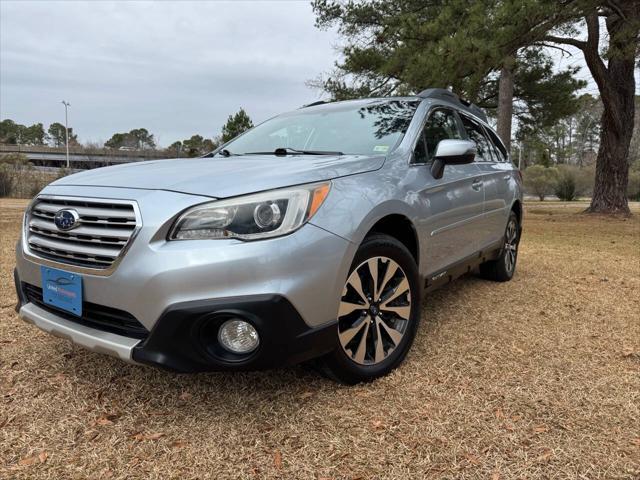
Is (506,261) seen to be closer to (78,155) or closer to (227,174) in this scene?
(227,174)

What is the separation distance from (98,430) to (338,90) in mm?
14595

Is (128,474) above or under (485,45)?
under

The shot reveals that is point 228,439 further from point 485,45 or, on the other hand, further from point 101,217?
point 485,45

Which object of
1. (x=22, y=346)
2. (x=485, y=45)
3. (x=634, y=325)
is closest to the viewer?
(x=22, y=346)

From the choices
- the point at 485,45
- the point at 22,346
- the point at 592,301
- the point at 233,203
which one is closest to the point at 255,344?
the point at 233,203

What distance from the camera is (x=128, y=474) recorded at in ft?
5.97

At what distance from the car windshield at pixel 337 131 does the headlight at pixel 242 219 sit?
978mm

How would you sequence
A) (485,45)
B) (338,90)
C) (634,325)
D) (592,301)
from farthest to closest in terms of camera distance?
(338,90)
(485,45)
(592,301)
(634,325)

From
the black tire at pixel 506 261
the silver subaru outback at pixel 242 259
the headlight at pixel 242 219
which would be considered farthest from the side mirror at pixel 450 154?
the black tire at pixel 506 261

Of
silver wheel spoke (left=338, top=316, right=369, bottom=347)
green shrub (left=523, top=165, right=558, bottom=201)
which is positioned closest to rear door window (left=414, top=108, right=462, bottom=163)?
silver wheel spoke (left=338, top=316, right=369, bottom=347)

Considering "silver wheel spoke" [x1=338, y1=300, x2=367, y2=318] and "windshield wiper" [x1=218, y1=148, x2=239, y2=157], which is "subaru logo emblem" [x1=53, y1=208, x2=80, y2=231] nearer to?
"silver wheel spoke" [x1=338, y1=300, x2=367, y2=318]

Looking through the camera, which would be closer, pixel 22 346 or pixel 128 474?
pixel 128 474

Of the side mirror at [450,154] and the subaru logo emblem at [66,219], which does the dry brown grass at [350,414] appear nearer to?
the subaru logo emblem at [66,219]

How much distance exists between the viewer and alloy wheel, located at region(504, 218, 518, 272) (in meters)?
4.73
